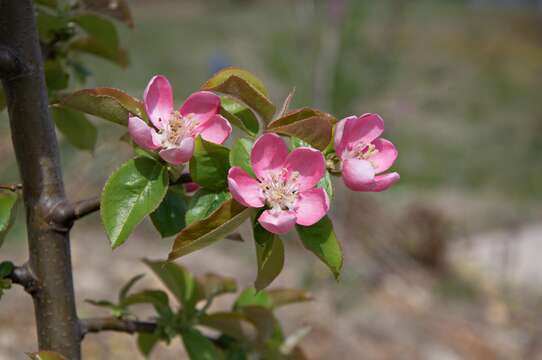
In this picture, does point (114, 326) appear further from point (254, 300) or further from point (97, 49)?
point (97, 49)

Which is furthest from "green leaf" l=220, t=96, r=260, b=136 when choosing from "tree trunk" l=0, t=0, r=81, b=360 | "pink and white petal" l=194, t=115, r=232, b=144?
"tree trunk" l=0, t=0, r=81, b=360

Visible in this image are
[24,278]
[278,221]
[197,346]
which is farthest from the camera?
[197,346]

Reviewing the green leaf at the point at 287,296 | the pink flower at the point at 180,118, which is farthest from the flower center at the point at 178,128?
the green leaf at the point at 287,296

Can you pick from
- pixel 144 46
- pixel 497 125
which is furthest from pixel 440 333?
pixel 144 46

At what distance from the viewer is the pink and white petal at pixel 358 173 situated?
49cm

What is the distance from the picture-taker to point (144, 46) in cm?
1023

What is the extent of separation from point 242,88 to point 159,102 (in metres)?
0.07

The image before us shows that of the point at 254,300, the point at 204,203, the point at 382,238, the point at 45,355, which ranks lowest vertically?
the point at 382,238

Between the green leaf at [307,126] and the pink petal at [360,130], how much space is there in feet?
0.05

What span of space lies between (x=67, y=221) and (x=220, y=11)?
13998mm

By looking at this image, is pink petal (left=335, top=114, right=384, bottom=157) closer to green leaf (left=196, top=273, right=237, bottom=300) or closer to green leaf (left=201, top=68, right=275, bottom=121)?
green leaf (left=201, top=68, right=275, bottom=121)

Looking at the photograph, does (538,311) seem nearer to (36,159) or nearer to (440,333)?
(440,333)

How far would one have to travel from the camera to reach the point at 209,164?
0.50 metres

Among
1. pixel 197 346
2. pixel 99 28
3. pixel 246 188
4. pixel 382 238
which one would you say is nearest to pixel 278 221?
pixel 246 188
